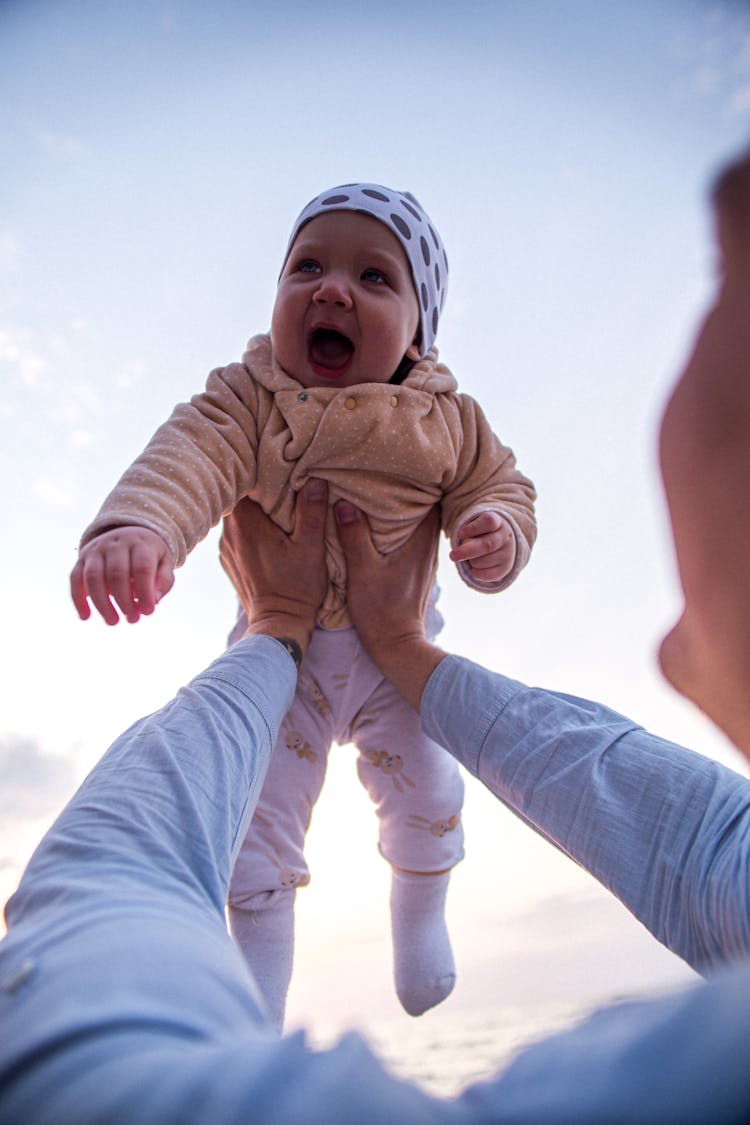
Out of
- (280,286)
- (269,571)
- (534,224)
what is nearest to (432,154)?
(534,224)

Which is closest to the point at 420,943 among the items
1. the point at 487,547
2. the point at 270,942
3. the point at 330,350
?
the point at 270,942

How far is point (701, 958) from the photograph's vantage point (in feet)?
1.49

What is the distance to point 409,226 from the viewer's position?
1.07 m

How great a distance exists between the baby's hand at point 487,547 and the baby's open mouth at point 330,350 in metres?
0.31

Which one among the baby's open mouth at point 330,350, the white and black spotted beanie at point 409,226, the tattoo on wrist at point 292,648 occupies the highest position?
the white and black spotted beanie at point 409,226

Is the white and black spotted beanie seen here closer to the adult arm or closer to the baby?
the baby

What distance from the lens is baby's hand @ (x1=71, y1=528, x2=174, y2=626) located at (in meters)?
0.65

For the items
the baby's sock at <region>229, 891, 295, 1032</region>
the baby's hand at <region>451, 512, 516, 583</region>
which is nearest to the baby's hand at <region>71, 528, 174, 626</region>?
the baby's hand at <region>451, 512, 516, 583</region>

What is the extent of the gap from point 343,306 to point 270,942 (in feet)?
2.76

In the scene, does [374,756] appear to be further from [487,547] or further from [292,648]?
[487,547]

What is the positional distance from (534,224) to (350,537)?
0.71 metres

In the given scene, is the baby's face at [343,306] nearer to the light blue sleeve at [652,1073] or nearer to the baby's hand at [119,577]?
the baby's hand at [119,577]

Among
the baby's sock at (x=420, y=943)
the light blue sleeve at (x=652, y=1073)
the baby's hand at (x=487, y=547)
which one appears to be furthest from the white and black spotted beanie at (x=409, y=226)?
the light blue sleeve at (x=652, y=1073)

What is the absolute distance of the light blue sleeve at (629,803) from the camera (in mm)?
440
